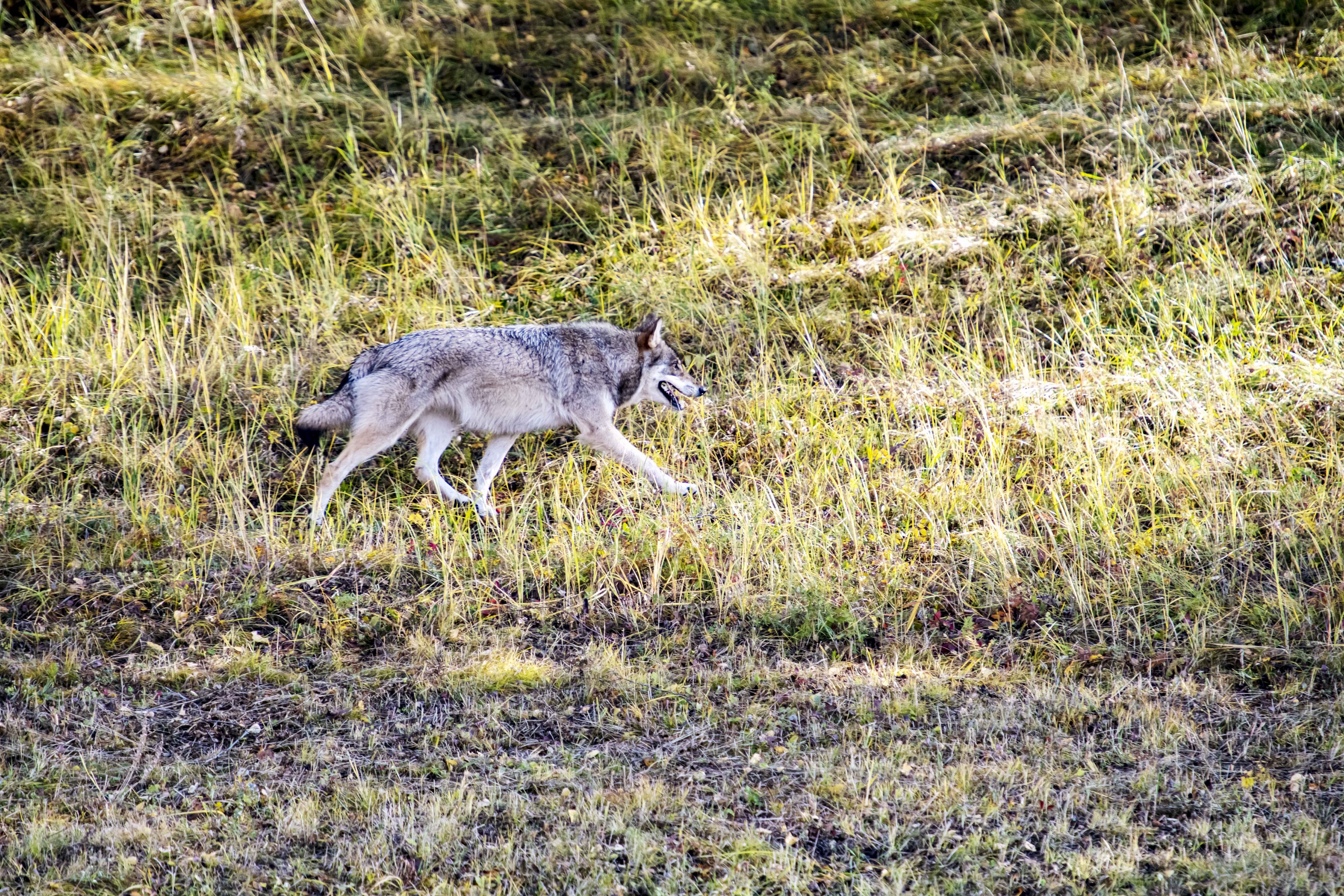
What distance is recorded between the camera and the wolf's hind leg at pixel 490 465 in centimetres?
827

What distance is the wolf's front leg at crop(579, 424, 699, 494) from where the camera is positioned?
7.99 metres

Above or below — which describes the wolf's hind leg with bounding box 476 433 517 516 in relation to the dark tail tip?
below

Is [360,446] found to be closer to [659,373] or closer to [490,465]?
[490,465]

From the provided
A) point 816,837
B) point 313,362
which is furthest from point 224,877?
point 313,362

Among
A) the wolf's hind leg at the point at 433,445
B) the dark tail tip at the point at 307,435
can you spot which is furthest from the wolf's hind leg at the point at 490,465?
the dark tail tip at the point at 307,435

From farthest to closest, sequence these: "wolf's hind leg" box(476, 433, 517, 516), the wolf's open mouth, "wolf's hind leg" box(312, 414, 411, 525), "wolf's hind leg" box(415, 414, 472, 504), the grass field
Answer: the wolf's open mouth, "wolf's hind leg" box(415, 414, 472, 504), "wolf's hind leg" box(476, 433, 517, 516), "wolf's hind leg" box(312, 414, 411, 525), the grass field

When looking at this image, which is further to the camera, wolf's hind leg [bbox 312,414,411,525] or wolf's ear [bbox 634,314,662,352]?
wolf's ear [bbox 634,314,662,352]

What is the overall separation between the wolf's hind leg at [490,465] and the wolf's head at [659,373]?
1016 millimetres

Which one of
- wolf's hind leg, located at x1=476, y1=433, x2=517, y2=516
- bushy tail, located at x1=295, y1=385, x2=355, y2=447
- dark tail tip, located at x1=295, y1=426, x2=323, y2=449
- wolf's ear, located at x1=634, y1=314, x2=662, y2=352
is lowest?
wolf's hind leg, located at x1=476, y1=433, x2=517, y2=516

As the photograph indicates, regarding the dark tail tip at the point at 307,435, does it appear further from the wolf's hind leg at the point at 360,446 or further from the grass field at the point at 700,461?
the grass field at the point at 700,461

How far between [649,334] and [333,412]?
2.32 meters

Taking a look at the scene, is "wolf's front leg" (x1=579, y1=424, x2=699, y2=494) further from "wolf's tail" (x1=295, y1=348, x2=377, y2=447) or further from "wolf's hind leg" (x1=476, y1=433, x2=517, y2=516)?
"wolf's tail" (x1=295, y1=348, x2=377, y2=447)

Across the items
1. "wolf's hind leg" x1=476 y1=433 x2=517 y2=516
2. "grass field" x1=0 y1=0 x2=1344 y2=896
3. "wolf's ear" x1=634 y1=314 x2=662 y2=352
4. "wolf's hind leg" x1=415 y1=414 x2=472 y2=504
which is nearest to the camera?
"grass field" x1=0 y1=0 x2=1344 y2=896

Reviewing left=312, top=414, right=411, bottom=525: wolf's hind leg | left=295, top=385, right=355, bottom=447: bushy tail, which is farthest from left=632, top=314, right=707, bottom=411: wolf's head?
left=295, top=385, right=355, bottom=447: bushy tail
